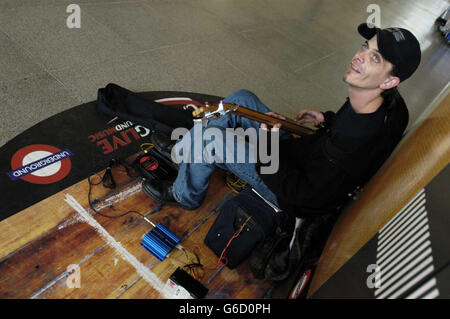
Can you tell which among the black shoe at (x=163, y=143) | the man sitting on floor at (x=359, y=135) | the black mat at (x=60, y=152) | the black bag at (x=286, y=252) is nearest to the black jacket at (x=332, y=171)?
the man sitting on floor at (x=359, y=135)

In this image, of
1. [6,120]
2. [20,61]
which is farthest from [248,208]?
[20,61]

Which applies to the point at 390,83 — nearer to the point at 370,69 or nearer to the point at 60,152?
the point at 370,69

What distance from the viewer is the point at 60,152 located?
209 cm

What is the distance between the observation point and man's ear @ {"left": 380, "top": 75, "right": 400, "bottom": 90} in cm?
146

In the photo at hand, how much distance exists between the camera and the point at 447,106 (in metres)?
1.33

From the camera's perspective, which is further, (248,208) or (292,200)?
(248,208)

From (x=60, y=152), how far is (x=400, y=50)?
2.09 m

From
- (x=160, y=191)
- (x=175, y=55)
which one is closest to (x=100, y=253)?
(x=160, y=191)

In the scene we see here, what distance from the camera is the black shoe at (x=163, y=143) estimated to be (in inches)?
84.6

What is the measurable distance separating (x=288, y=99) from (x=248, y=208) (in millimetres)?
1955

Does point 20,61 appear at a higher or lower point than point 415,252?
lower

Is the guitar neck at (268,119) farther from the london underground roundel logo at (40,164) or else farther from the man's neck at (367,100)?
the london underground roundel logo at (40,164)

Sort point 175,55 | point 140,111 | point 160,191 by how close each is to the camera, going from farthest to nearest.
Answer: point 175,55, point 140,111, point 160,191

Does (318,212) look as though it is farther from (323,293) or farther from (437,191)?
(437,191)
